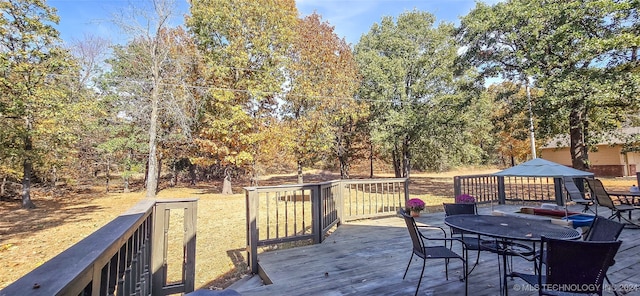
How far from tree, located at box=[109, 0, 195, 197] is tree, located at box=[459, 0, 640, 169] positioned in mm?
10838

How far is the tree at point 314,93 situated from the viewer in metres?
12.7

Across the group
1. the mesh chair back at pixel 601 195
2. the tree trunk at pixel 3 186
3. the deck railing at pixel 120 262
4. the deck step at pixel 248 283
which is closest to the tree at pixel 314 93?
the mesh chair back at pixel 601 195

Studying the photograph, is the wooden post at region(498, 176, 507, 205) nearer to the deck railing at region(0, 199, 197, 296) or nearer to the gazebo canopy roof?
the gazebo canopy roof

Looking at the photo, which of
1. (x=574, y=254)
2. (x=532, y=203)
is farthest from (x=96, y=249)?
(x=532, y=203)

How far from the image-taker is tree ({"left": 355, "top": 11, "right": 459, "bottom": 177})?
42.0 ft

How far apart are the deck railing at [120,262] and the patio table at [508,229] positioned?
2604mm

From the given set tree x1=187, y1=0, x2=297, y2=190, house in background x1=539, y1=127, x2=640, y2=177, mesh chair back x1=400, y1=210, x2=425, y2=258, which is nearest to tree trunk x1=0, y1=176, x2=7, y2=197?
tree x1=187, y1=0, x2=297, y2=190

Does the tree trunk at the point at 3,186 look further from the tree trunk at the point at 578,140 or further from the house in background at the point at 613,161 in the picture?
the house in background at the point at 613,161

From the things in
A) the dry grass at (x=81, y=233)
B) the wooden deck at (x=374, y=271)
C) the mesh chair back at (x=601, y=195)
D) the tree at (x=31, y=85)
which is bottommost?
the dry grass at (x=81, y=233)

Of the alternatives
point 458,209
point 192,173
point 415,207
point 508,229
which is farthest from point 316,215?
point 192,173

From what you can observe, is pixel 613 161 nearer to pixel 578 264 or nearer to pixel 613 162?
pixel 613 162

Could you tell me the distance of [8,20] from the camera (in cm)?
873

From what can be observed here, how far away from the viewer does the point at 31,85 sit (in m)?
8.76

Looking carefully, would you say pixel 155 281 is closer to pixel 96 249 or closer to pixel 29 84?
pixel 96 249
